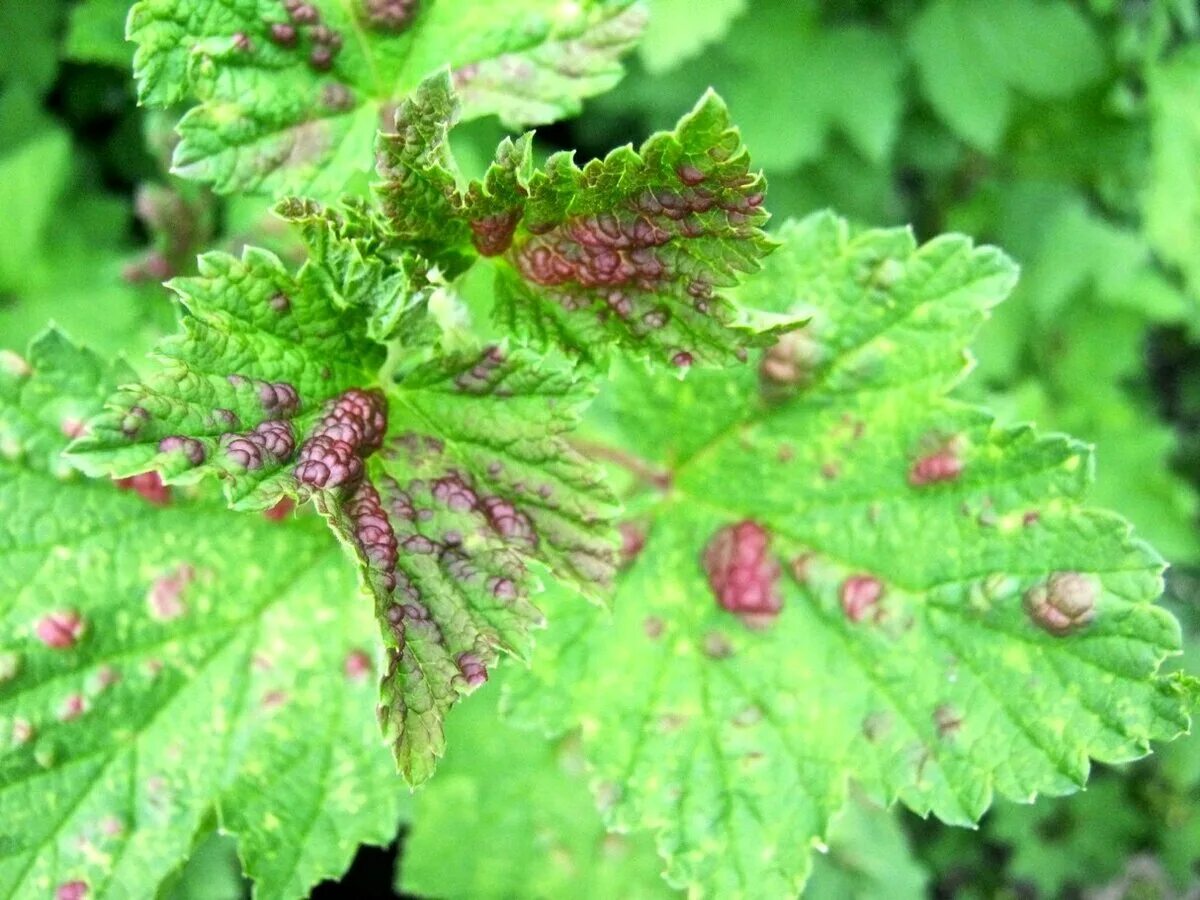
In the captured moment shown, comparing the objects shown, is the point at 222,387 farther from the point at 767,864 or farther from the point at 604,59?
the point at 767,864

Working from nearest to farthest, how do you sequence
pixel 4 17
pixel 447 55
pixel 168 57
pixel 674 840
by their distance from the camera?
1. pixel 168 57
2. pixel 674 840
3. pixel 447 55
4. pixel 4 17

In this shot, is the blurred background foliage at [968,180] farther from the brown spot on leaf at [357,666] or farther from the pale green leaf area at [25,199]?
the brown spot on leaf at [357,666]

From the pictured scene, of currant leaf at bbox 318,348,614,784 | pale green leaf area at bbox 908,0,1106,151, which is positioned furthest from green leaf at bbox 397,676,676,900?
pale green leaf area at bbox 908,0,1106,151

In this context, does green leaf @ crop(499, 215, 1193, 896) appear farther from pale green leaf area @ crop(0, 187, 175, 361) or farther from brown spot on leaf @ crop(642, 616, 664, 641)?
pale green leaf area @ crop(0, 187, 175, 361)

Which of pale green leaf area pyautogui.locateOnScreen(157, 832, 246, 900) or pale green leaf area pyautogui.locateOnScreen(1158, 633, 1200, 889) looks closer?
pale green leaf area pyautogui.locateOnScreen(157, 832, 246, 900)

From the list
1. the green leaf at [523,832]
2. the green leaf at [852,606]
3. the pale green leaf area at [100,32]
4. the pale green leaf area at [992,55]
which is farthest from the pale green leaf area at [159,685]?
the pale green leaf area at [992,55]

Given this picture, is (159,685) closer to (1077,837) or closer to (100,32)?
(100,32)

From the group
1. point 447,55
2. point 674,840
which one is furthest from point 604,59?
point 674,840
